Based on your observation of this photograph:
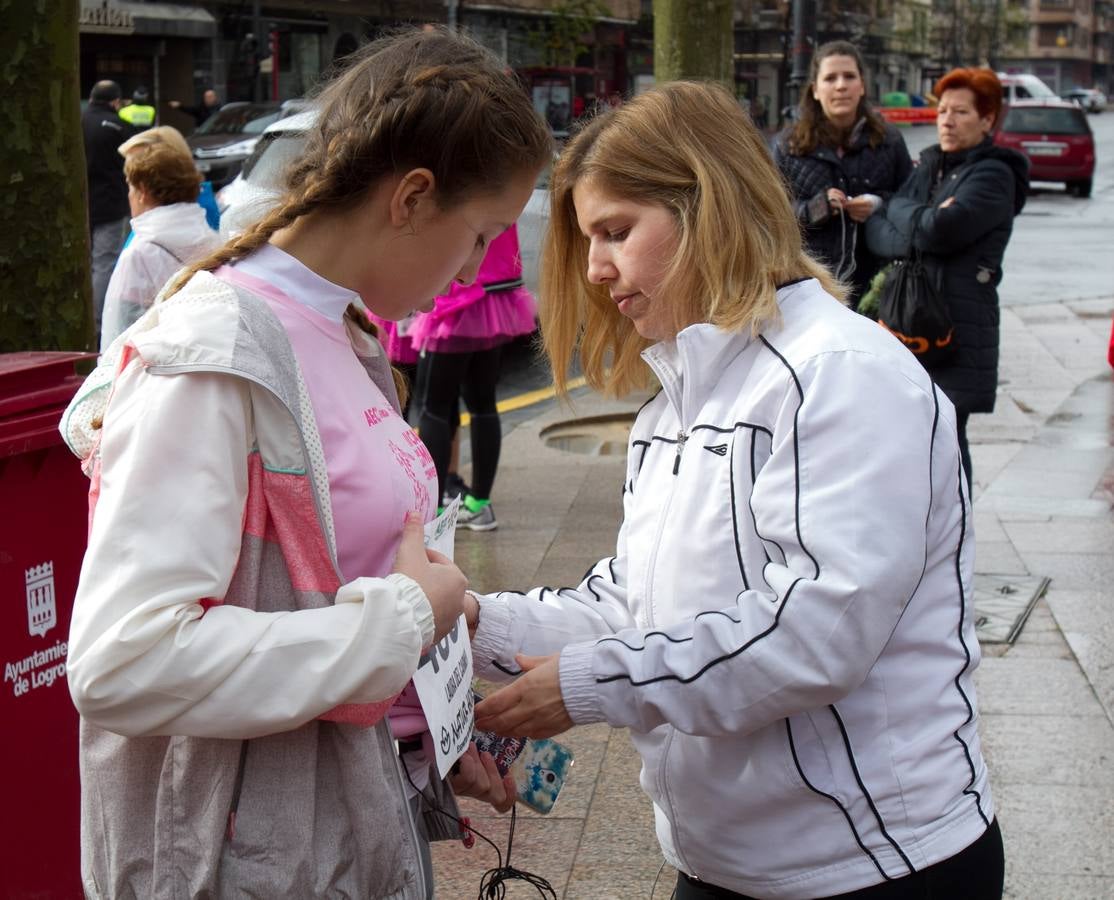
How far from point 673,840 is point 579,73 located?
1778 inches

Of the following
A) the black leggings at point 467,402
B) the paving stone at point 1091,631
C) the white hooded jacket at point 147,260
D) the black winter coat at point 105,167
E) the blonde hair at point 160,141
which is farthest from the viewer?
the black winter coat at point 105,167

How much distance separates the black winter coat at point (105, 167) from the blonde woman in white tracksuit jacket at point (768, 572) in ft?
32.9

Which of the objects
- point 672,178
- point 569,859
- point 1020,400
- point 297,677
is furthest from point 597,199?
point 1020,400

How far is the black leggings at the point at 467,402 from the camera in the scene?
6430mm

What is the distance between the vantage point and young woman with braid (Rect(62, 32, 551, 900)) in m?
1.55

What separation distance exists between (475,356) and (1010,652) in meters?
2.74

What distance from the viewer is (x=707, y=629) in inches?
73.4

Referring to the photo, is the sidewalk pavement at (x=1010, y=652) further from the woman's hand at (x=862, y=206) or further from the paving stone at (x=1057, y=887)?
the woman's hand at (x=862, y=206)

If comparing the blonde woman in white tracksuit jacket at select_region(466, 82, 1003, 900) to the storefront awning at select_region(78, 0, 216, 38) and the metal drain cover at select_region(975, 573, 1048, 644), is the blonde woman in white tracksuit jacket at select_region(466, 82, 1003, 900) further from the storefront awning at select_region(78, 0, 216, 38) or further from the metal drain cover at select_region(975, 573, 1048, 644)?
the storefront awning at select_region(78, 0, 216, 38)

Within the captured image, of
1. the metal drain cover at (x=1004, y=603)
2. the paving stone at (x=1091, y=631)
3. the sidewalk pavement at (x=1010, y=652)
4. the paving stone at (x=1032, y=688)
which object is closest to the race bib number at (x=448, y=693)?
the sidewalk pavement at (x=1010, y=652)

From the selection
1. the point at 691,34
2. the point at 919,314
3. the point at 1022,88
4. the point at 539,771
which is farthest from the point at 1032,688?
the point at 1022,88

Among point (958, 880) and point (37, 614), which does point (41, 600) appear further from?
point (958, 880)

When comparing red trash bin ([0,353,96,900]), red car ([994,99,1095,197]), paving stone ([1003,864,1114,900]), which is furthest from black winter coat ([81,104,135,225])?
red car ([994,99,1095,197])

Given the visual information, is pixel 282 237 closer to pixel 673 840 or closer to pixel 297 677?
pixel 297 677
